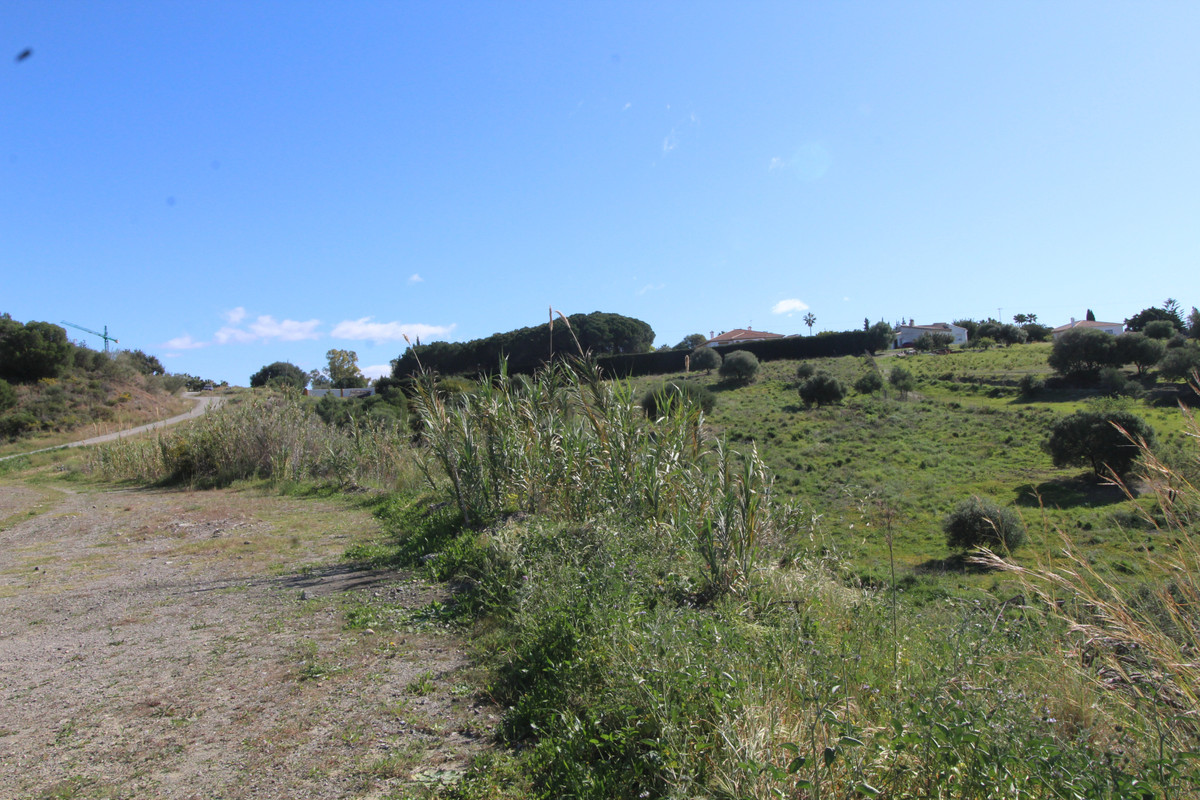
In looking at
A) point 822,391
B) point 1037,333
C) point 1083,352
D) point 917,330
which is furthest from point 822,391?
point 917,330

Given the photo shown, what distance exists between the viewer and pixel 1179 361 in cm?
3152

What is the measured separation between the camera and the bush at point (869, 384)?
42.3m

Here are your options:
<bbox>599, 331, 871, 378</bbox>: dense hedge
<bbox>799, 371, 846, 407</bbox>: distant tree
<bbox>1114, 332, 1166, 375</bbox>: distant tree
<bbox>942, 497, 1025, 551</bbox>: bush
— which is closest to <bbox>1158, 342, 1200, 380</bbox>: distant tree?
<bbox>1114, 332, 1166, 375</bbox>: distant tree

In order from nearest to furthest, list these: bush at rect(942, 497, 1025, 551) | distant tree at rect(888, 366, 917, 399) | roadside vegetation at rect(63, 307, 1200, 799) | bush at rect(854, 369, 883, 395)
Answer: roadside vegetation at rect(63, 307, 1200, 799) < bush at rect(942, 497, 1025, 551) < distant tree at rect(888, 366, 917, 399) < bush at rect(854, 369, 883, 395)

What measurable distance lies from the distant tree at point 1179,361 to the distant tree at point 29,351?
52.2 metres

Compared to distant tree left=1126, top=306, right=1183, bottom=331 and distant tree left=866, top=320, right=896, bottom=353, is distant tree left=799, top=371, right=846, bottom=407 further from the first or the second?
distant tree left=1126, top=306, right=1183, bottom=331

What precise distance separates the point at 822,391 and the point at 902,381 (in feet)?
18.6

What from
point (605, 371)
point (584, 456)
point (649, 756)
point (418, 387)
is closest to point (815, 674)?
point (649, 756)

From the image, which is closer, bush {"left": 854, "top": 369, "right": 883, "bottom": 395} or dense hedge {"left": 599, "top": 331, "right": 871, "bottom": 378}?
bush {"left": 854, "top": 369, "right": 883, "bottom": 395}

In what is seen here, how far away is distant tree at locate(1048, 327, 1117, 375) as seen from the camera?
37.8 meters

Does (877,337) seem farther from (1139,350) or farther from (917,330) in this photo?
(917,330)

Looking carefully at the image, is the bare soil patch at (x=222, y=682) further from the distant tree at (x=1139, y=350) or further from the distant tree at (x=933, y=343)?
the distant tree at (x=933, y=343)

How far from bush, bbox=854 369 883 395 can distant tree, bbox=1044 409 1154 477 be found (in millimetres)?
16729

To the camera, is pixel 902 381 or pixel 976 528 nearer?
pixel 976 528
